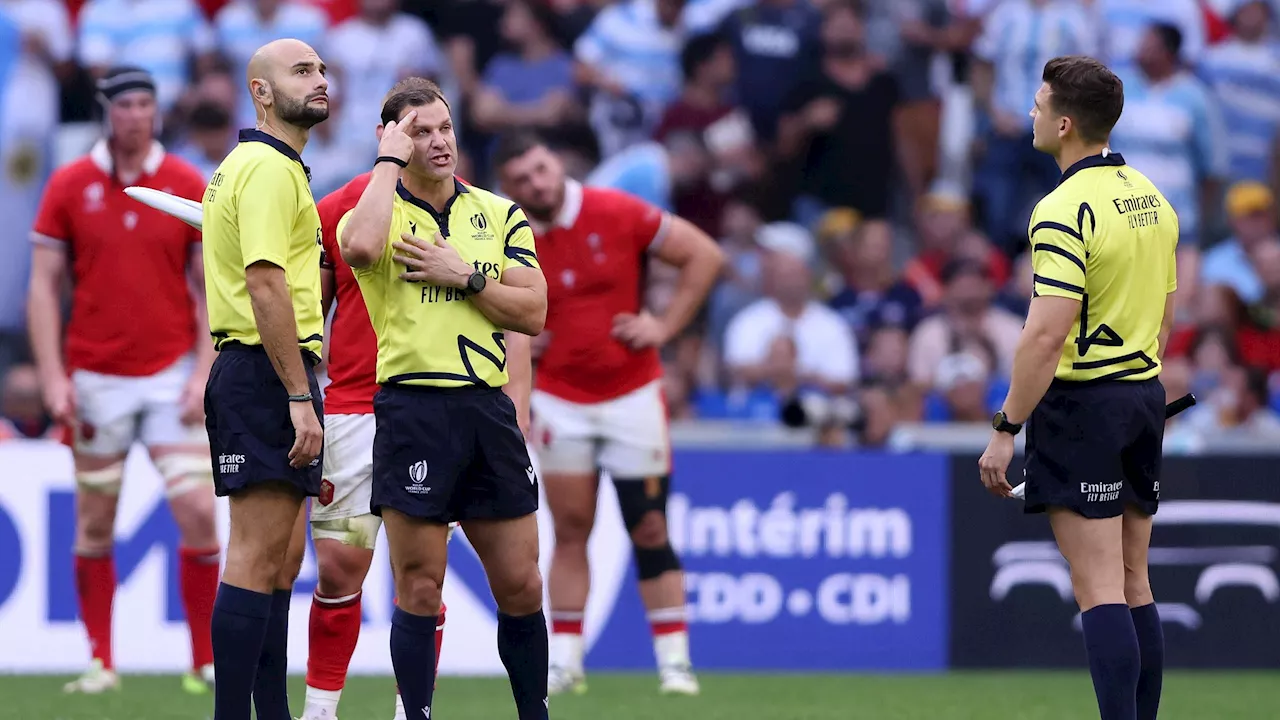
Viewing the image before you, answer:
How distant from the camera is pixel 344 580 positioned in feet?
24.2

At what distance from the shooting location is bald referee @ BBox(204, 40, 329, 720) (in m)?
6.27

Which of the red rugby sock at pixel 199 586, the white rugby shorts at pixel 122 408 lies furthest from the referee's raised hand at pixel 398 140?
the red rugby sock at pixel 199 586

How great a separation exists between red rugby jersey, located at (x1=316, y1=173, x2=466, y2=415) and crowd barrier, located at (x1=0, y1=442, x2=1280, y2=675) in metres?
3.33

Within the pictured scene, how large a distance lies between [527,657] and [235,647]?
972 mm

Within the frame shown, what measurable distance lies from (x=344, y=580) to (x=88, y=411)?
2356 millimetres

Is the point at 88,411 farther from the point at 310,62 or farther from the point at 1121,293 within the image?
the point at 1121,293

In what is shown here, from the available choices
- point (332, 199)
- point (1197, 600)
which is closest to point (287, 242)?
point (332, 199)

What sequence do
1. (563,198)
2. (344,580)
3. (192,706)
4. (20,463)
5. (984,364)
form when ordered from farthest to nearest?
(984,364), (20,463), (563,198), (192,706), (344,580)

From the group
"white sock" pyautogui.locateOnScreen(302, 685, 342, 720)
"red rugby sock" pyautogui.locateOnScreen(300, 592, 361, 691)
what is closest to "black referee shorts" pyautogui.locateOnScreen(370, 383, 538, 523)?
"red rugby sock" pyautogui.locateOnScreen(300, 592, 361, 691)

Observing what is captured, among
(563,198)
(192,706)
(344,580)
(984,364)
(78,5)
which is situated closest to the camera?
(344,580)

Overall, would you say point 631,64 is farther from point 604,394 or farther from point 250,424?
point 250,424

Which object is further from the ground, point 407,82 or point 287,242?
point 407,82

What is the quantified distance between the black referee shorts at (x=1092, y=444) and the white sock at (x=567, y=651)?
355cm

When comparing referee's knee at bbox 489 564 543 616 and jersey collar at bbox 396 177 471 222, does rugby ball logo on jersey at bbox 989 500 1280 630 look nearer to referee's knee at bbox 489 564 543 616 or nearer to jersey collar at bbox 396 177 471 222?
referee's knee at bbox 489 564 543 616
